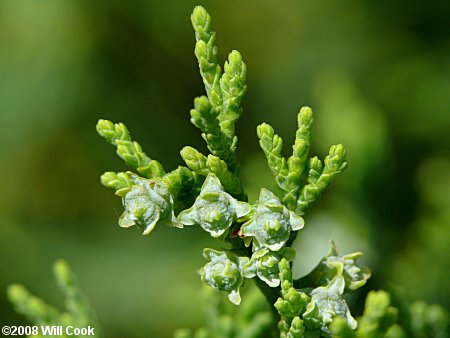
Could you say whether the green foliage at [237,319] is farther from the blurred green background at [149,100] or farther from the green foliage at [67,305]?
the blurred green background at [149,100]

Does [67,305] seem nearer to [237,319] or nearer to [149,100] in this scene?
[237,319]

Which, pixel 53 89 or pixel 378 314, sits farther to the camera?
pixel 53 89

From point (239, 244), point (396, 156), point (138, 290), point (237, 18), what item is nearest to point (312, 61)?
point (237, 18)

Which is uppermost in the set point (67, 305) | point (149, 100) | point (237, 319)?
point (149, 100)

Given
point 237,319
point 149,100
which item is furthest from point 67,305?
point 149,100

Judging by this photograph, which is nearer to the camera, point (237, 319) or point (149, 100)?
point (237, 319)

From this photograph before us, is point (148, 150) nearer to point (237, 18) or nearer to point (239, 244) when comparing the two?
point (237, 18)

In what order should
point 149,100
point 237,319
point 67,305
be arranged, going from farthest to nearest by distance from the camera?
point 149,100
point 237,319
point 67,305

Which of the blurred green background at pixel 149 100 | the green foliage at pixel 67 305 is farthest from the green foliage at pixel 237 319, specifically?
the blurred green background at pixel 149 100
